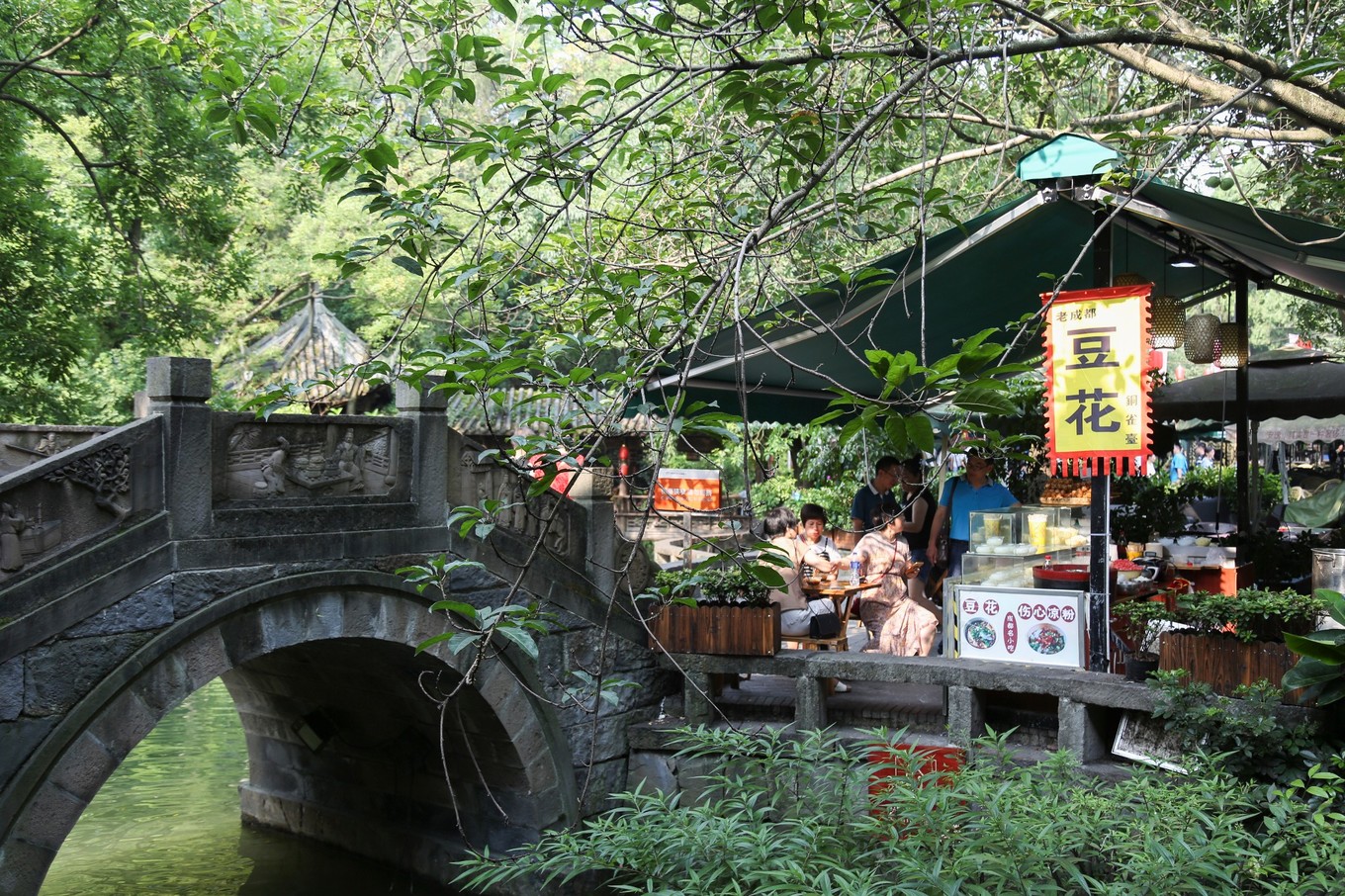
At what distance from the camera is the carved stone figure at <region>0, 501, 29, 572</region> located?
4945 millimetres

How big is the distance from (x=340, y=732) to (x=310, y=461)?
152 inches

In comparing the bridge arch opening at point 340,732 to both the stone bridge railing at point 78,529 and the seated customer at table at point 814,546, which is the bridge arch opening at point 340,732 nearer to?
the stone bridge railing at point 78,529

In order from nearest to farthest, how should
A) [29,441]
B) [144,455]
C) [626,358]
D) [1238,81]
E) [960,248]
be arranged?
[626,358]
[144,455]
[29,441]
[960,248]
[1238,81]

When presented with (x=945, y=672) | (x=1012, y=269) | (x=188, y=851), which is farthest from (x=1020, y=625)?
(x=188, y=851)

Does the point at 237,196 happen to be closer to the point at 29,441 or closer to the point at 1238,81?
the point at 29,441

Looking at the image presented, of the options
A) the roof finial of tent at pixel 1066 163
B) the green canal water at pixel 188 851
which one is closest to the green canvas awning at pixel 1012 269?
the roof finial of tent at pixel 1066 163

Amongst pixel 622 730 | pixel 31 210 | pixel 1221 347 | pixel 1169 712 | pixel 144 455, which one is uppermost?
pixel 31 210

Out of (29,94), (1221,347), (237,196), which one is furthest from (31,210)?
(1221,347)

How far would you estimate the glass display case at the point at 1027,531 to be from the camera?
6.98 meters

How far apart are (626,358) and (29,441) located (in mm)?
4680

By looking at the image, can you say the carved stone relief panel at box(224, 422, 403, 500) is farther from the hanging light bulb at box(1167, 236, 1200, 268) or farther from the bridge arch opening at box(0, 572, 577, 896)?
the hanging light bulb at box(1167, 236, 1200, 268)

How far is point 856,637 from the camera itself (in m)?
10.4

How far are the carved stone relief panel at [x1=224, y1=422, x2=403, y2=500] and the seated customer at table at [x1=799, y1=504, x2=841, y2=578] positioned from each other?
2.88 metres

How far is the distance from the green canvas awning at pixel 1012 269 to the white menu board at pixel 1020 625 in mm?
1591
